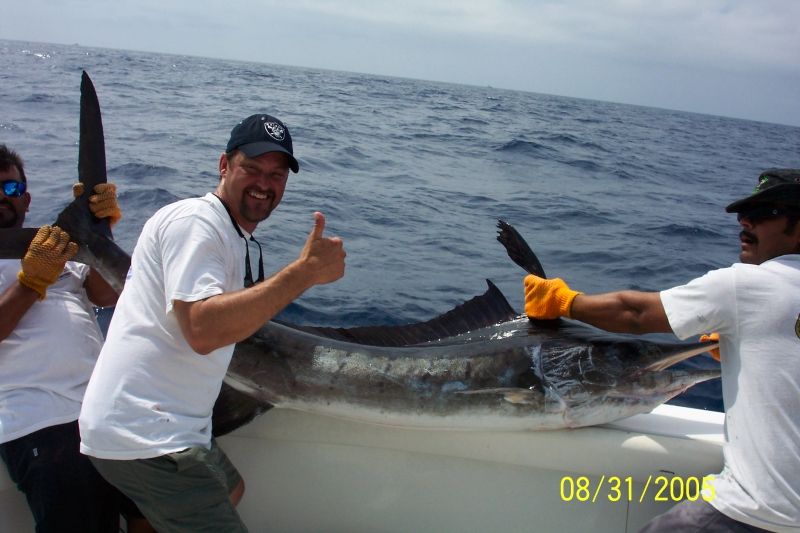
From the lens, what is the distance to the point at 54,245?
80.7 inches

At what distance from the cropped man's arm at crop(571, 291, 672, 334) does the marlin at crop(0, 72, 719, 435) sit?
0.44ft

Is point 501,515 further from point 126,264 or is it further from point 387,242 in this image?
point 387,242

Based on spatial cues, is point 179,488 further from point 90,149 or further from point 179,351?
point 90,149

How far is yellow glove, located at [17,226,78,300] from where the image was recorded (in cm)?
197

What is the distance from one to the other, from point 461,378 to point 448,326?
11.7 inches

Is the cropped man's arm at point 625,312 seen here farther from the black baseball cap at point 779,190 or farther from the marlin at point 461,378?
the black baseball cap at point 779,190

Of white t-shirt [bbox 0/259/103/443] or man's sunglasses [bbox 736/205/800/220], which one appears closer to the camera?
man's sunglasses [bbox 736/205/800/220]

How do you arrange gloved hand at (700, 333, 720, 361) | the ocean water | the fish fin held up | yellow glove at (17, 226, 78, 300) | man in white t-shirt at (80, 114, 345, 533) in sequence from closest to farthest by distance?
man in white t-shirt at (80, 114, 345, 533) → yellow glove at (17, 226, 78, 300) → gloved hand at (700, 333, 720, 361) → the fish fin held up → the ocean water

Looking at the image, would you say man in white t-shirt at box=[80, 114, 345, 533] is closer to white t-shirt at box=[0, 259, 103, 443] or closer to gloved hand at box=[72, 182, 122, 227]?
white t-shirt at box=[0, 259, 103, 443]

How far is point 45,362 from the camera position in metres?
1.98

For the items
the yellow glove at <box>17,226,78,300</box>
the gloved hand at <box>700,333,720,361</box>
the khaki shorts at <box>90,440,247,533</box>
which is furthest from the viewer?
the gloved hand at <box>700,333,720,361</box>

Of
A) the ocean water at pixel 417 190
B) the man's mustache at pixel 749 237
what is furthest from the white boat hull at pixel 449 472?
the ocean water at pixel 417 190

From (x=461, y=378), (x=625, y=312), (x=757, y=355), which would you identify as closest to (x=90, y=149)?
(x=461, y=378)

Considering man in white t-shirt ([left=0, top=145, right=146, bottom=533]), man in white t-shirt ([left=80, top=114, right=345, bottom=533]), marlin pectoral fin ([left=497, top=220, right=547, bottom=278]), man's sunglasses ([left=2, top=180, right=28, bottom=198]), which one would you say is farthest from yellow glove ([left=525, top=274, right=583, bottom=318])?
man's sunglasses ([left=2, top=180, right=28, bottom=198])
